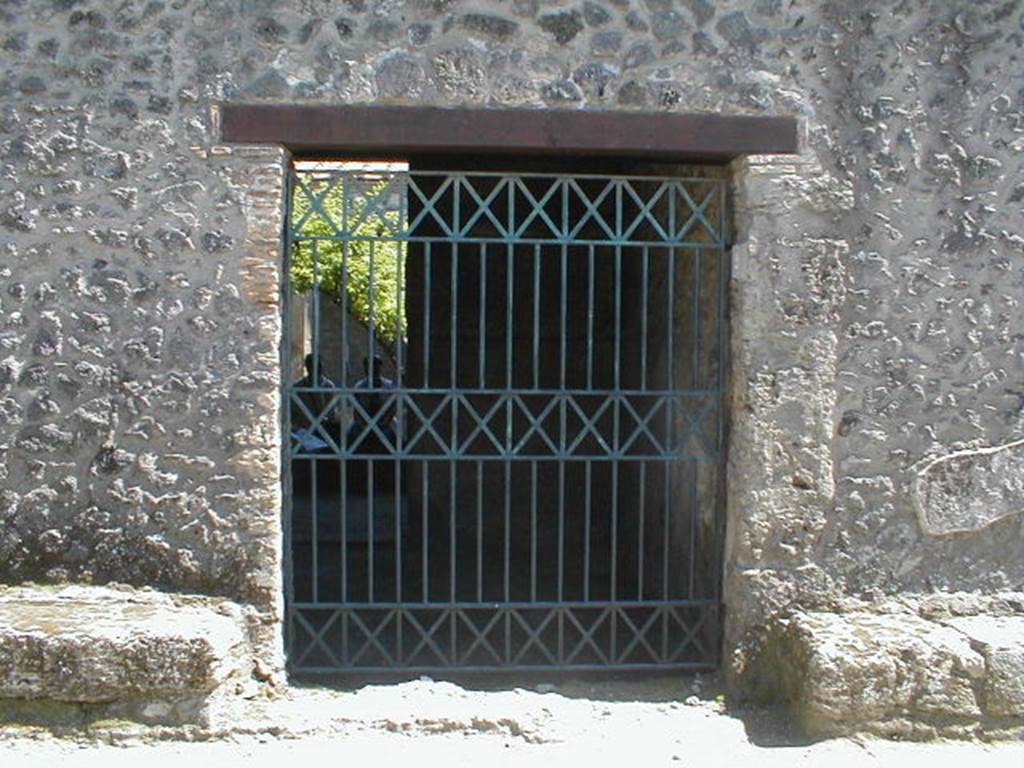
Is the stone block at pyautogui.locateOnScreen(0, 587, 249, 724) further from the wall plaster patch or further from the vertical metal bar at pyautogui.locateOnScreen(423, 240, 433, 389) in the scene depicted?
the wall plaster patch

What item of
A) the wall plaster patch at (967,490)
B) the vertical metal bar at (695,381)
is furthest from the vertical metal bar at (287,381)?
the wall plaster patch at (967,490)

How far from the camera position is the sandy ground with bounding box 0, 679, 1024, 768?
4012 millimetres

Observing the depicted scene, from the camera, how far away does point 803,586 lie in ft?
15.0

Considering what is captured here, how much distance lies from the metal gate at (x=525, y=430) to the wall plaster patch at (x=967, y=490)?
2.59ft

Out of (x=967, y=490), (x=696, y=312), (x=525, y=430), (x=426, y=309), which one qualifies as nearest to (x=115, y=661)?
(x=426, y=309)

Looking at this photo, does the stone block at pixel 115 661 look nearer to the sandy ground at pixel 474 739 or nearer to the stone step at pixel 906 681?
the sandy ground at pixel 474 739

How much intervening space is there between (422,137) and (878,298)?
1.83m

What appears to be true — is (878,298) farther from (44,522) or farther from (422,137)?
(44,522)

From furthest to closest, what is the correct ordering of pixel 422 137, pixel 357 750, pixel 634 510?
pixel 634 510, pixel 422 137, pixel 357 750

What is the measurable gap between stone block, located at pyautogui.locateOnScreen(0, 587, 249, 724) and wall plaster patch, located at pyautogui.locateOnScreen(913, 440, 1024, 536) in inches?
104

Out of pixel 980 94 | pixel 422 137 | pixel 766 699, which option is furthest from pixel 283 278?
pixel 980 94

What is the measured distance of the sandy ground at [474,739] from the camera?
4.01 meters

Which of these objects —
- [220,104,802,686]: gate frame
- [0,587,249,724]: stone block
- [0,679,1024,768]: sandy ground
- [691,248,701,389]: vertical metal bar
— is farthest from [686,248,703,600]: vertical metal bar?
[0,587,249,724]: stone block

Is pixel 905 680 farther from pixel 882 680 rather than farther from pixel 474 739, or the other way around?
pixel 474 739
